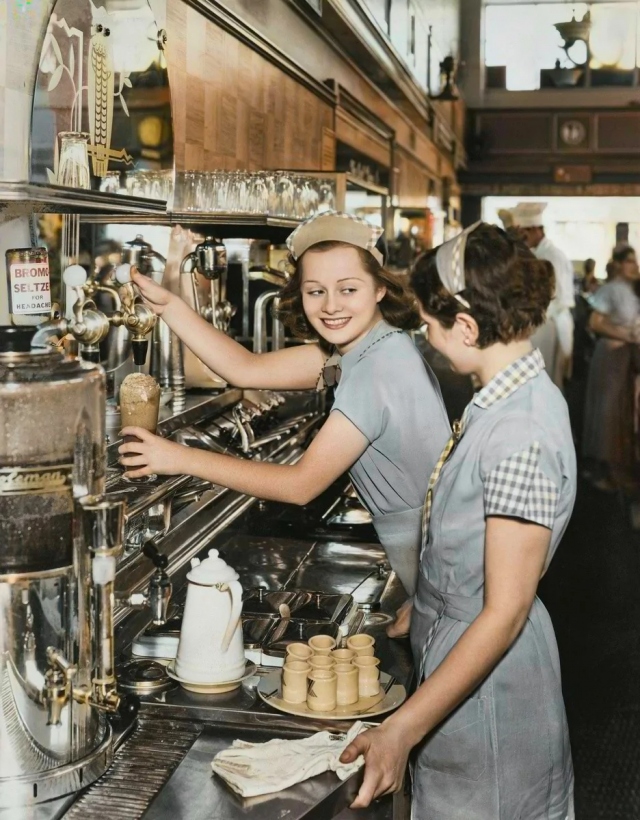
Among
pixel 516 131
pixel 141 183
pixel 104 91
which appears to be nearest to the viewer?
pixel 104 91

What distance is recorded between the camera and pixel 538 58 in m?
20.3

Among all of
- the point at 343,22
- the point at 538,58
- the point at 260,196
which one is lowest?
the point at 260,196

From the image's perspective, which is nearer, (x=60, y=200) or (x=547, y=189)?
(x=60, y=200)

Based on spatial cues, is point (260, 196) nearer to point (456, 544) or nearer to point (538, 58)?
point (456, 544)

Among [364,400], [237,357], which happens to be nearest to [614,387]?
[237,357]

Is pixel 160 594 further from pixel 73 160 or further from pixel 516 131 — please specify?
pixel 516 131

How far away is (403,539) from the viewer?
7.61ft

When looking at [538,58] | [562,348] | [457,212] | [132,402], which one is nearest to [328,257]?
[132,402]

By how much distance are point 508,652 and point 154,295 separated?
3.78 ft

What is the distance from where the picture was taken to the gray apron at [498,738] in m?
1.85

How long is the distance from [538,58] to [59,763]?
2043cm

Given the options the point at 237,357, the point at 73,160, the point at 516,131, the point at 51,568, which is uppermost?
the point at 516,131

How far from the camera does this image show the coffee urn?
1.45 m

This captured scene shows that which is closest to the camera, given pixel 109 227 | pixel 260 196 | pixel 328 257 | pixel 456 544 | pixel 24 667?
pixel 24 667
